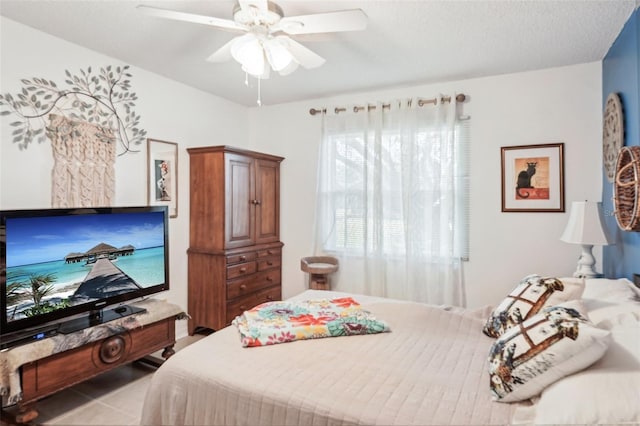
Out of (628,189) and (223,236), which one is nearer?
(628,189)

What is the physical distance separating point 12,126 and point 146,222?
1.02 meters

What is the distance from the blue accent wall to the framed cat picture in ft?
1.15

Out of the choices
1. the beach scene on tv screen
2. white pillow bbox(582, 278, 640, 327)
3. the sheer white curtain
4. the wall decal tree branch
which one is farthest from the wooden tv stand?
white pillow bbox(582, 278, 640, 327)

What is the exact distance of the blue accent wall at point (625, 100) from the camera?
7.07ft

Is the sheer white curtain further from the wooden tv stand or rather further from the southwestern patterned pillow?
the wooden tv stand

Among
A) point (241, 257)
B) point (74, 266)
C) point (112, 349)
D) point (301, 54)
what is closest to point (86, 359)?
point (112, 349)

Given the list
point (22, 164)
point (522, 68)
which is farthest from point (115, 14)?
point (522, 68)

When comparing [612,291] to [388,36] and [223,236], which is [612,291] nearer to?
[388,36]

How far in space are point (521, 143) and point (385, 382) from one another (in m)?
2.70

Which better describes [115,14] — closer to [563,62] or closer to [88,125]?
[88,125]

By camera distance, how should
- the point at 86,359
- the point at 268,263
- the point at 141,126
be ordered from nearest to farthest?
the point at 86,359
the point at 141,126
the point at 268,263

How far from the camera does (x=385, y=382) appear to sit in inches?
56.2

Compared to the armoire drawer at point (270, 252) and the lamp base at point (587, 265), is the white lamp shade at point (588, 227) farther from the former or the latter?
the armoire drawer at point (270, 252)

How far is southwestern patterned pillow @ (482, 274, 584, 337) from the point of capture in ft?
5.83
